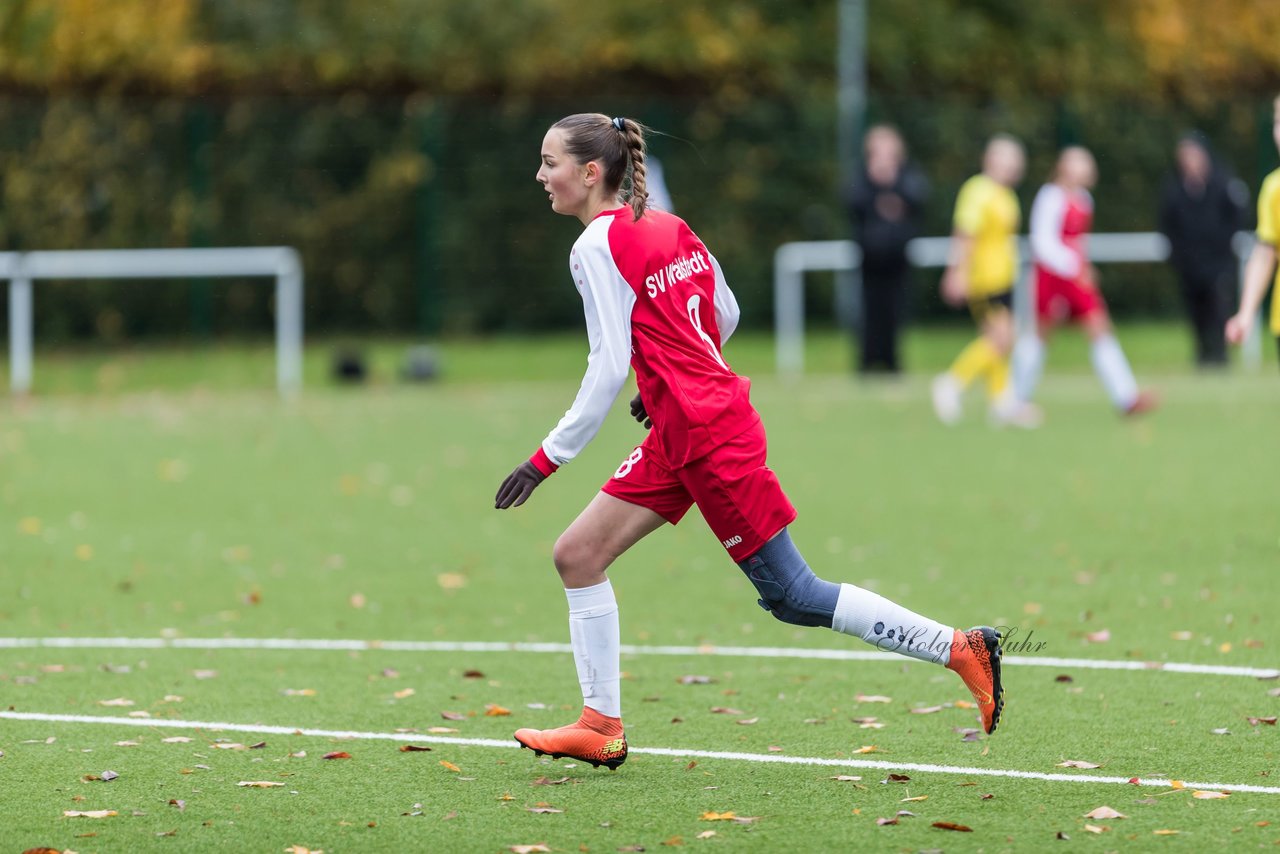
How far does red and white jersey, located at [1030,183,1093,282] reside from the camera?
688 inches

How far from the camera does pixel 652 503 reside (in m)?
6.15

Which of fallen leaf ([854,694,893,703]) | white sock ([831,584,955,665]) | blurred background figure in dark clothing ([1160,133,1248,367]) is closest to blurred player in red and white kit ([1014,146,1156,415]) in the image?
blurred background figure in dark clothing ([1160,133,1248,367])

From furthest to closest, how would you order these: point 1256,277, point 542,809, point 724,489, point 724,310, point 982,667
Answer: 1. point 1256,277
2. point 724,310
3. point 982,667
4. point 724,489
5. point 542,809

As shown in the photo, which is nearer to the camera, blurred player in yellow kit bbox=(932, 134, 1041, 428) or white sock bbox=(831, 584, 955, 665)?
white sock bbox=(831, 584, 955, 665)

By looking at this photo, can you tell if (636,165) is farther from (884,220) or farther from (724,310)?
(884,220)

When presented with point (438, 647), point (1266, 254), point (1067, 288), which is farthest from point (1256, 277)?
point (1067, 288)

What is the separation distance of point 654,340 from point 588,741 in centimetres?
119

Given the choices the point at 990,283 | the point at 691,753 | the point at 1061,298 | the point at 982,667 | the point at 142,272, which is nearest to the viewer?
the point at 982,667

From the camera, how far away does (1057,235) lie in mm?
17609

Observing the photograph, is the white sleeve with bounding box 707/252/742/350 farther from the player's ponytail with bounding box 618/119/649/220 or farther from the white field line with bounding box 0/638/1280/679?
the white field line with bounding box 0/638/1280/679

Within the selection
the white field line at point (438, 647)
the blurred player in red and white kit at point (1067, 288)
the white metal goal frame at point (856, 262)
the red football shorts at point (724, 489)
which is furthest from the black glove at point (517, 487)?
the white metal goal frame at point (856, 262)

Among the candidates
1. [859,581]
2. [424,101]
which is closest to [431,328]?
[424,101]

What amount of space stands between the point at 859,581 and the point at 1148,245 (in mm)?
17267

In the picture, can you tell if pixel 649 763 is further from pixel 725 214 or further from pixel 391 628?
pixel 725 214
